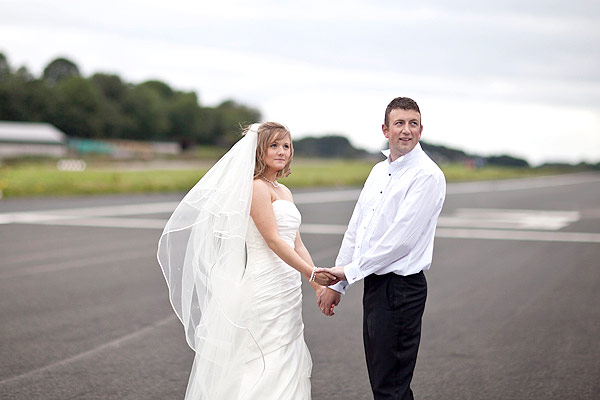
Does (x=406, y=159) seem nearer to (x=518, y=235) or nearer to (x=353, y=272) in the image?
(x=353, y=272)

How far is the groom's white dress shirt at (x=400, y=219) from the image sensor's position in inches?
145

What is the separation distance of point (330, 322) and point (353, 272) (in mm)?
3588

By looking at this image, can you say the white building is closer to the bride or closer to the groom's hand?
the bride

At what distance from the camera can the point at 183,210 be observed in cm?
431

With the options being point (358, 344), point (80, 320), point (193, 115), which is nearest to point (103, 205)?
point (80, 320)

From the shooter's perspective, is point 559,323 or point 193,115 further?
point 193,115

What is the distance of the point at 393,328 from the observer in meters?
3.79

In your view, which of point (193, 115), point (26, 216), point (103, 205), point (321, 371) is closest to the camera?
point (321, 371)

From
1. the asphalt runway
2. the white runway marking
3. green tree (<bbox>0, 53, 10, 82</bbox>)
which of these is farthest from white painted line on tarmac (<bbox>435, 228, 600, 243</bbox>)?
green tree (<bbox>0, 53, 10, 82</bbox>)

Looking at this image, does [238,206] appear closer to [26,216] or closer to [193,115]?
[26,216]

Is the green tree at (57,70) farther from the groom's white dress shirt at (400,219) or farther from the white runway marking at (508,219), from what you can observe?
the groom's white dress shirt at (400,219)

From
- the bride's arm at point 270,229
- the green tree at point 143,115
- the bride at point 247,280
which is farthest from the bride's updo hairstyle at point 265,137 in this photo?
the green tree at point 143,115

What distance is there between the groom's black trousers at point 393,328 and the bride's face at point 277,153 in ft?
2.76

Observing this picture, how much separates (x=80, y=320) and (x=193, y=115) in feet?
465
